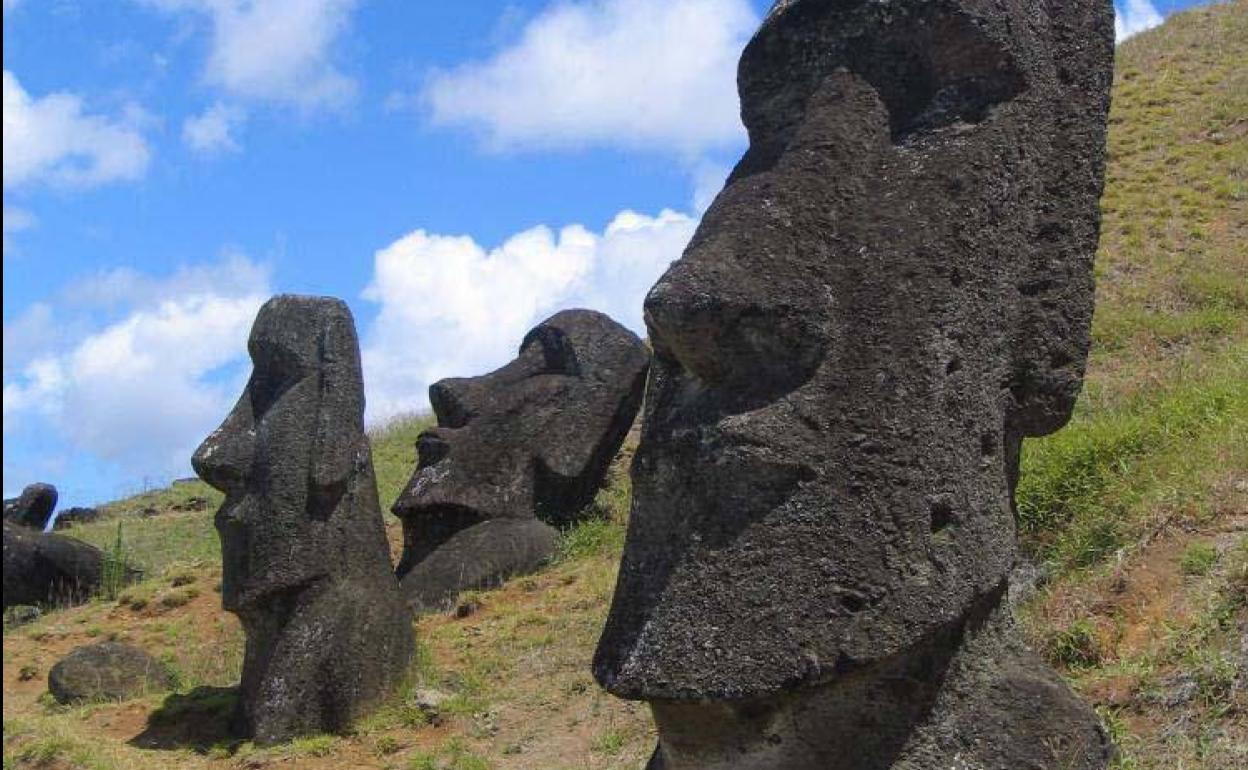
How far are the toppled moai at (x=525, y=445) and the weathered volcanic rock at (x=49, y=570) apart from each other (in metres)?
4.02

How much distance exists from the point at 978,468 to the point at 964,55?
1.01 metres

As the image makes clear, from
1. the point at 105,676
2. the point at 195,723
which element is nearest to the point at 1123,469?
the point at 195,723

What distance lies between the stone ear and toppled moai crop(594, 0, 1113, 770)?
5.23 metres

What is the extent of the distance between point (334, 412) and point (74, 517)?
1289cm

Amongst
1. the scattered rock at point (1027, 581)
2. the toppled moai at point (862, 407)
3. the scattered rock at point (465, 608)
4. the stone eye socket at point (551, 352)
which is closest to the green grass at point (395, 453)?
the stone eye socket at point (551, 352)

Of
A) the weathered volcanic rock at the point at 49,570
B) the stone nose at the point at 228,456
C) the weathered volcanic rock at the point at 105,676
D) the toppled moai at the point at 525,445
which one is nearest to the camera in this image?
the stone nose at the point at 228,456

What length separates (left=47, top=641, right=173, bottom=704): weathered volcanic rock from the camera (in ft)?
32.6

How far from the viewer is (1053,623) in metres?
Answer: 6.32

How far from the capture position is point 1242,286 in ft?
52.1

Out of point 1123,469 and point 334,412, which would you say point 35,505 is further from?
point 1123,469

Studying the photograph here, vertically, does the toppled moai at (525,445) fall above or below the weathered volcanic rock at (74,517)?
below

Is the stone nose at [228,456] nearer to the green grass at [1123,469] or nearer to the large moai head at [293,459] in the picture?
the large moai head at [293,459]

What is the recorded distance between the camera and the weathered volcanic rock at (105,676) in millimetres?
9945

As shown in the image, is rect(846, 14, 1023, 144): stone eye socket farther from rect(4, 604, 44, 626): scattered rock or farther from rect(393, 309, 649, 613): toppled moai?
rect(4, 604, 44, 626): scattered rock
